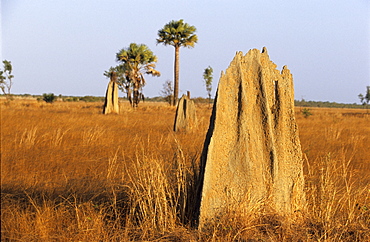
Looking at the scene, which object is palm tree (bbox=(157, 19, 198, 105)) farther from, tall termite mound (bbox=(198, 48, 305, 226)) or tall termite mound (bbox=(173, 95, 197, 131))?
tall termite mound (bbox=(198, 48, 305, 226))

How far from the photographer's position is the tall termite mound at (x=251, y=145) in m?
3.73

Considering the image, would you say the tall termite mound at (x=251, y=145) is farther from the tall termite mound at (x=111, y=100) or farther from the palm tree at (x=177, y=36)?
the palm tree at (x=177, y=36)

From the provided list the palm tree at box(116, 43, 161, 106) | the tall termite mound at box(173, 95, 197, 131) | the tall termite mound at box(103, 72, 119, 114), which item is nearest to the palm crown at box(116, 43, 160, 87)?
the palm tree at box(116, 43, 161, 106)

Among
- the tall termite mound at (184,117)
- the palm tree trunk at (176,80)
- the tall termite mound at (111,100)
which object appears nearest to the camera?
the tall termite mound at (184,117)

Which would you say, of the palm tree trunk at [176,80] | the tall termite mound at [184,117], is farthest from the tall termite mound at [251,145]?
the palm tree trunk at [176,80]

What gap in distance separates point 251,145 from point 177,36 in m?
33.0

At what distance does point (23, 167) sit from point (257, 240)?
4479 millimetres

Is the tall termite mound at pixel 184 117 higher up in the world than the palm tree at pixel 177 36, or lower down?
lower down

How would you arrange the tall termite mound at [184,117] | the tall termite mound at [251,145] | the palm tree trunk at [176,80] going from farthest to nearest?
the palm tree trunk at [176,80]
the tall termite mound at [184,117]
the tall termite mound at [251,145]

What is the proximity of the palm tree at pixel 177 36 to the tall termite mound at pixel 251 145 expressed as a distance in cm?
3104

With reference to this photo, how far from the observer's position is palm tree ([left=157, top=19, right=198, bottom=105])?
116 ft

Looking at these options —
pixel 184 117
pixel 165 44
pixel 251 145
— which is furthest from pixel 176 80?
pixel 251 145

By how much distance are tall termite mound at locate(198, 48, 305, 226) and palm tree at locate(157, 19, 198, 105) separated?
31041mm

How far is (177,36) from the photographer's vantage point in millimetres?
35812
